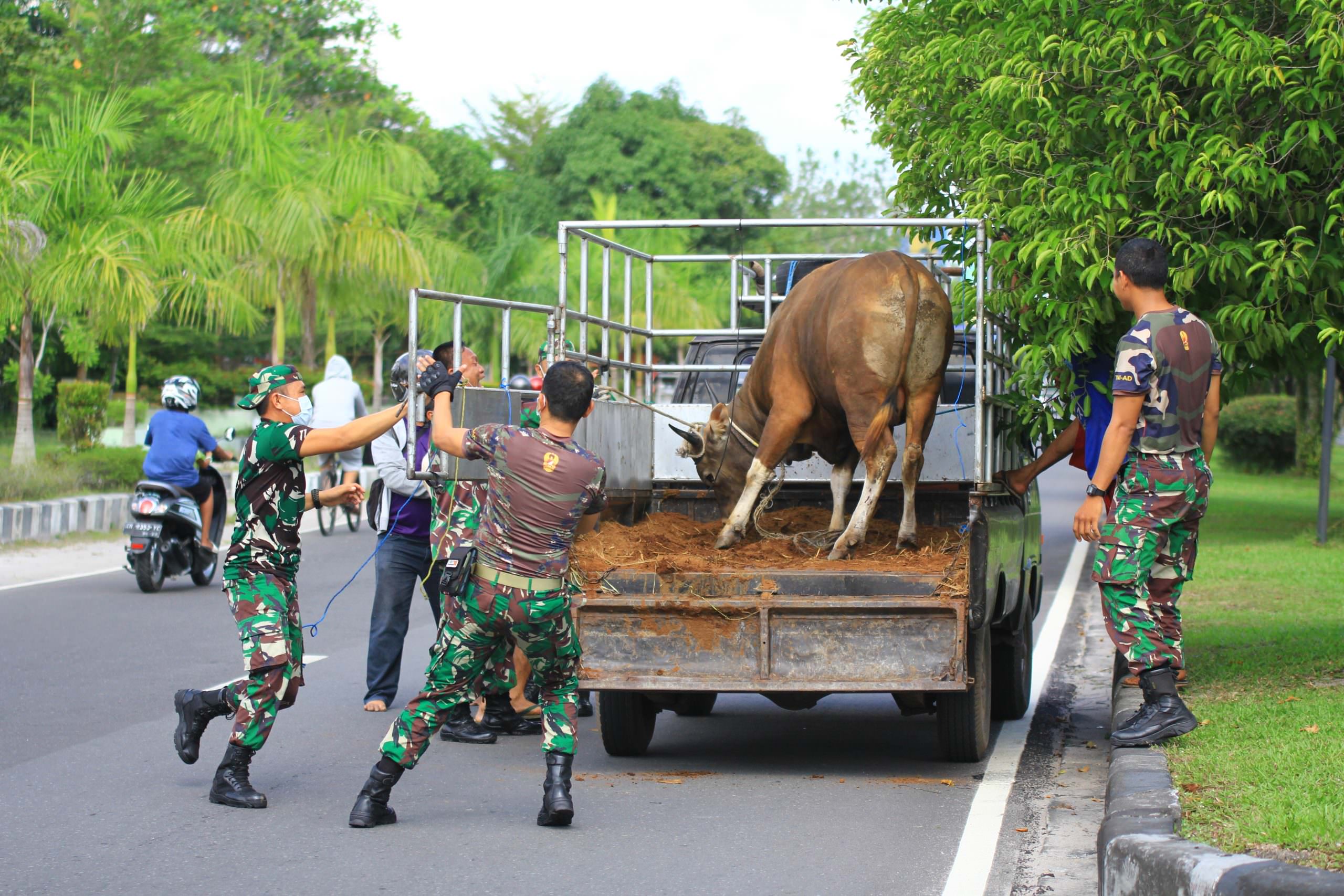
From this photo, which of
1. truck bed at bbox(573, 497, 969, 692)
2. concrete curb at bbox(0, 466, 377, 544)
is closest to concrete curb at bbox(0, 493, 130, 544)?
concrete curb at bbox(0, 466, 377, 544)

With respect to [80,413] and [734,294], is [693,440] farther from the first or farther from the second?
[80,413]

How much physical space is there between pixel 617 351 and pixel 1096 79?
3468cm

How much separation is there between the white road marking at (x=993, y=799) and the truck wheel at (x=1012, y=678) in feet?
0.27

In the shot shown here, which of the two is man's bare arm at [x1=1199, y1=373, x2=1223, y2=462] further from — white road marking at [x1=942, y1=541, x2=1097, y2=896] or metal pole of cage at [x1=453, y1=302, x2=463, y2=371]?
metal pole of cage at [x1=453, y1=302, x2=463, y2=371]

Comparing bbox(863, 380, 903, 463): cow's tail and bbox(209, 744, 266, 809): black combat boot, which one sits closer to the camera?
bbox(209, 744, 266, 809): black combat boot

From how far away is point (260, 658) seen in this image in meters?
6.46

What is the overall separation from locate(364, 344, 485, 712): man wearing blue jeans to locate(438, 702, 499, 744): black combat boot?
0.54m

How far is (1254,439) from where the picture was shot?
3681cm

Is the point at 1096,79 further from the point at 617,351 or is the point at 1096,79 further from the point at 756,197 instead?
the point at 756,197

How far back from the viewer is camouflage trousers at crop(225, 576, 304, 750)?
647 centimetres

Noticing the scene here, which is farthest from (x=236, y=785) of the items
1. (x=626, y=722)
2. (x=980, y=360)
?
(x=980, y=360)

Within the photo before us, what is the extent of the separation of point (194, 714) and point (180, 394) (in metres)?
7.38

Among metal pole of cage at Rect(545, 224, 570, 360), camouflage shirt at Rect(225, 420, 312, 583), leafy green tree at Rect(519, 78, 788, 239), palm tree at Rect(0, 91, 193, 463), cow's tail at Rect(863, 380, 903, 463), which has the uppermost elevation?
leafy green tree at Rect(519, 78, 788, 239)

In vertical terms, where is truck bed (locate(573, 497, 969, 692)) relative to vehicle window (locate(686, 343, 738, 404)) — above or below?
below
